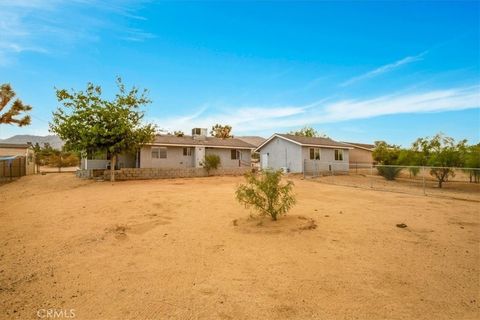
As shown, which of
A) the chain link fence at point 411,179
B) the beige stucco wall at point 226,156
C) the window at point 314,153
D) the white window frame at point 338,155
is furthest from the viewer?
the white window frame at point 338,155

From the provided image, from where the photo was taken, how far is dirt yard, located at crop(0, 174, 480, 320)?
11.4 feet

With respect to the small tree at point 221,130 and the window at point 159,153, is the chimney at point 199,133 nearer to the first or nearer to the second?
the window at point 159,153

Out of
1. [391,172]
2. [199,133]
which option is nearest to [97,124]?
[199,133]

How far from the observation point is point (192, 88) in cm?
2733

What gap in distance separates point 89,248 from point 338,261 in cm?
535

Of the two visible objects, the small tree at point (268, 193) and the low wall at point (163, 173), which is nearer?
the small tree at point (268, 193)

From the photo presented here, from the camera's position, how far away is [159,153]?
26.2m

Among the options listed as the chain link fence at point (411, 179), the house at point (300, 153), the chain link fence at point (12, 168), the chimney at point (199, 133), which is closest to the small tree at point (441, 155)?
the chain link fence at point (411, 179)

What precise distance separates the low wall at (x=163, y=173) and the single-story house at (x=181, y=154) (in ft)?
6.42

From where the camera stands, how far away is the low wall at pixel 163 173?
21.8m

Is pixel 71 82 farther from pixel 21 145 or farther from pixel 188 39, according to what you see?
pixel 21 145

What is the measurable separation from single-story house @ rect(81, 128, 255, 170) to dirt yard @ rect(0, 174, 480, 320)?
17012mm

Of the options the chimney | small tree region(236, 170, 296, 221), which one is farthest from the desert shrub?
small tree region(236, 170, 296, 221)

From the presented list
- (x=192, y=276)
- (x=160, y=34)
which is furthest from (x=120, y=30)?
(x=192, y=276)
